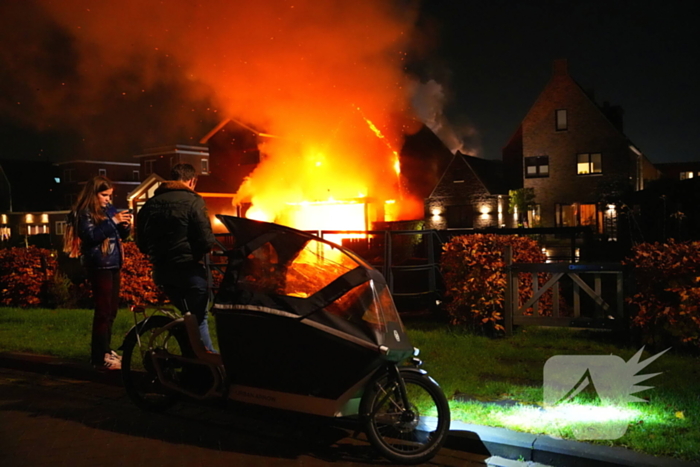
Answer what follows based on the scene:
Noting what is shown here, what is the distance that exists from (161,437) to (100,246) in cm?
240

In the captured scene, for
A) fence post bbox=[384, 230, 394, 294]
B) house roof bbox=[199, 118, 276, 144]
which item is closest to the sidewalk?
fence post bbox=[384, 230, 394, 294]

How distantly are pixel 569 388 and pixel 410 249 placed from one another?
14352 millimetres

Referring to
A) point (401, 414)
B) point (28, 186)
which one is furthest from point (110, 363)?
point (28, 186)

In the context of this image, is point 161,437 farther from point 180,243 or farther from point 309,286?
point 309,286

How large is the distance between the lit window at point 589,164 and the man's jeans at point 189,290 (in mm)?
36358

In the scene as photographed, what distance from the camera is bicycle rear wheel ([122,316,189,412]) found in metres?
5.46

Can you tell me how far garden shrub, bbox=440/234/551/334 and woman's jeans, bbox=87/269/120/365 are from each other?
4.53 metres

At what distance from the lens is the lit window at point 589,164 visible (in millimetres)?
38225

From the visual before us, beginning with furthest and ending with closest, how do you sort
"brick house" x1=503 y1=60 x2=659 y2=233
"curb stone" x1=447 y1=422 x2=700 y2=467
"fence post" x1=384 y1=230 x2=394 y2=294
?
1. "brick house" x1=503 y1=60 x2=659 y2=233
2. "fence post" x1=384 y1=230 x2=394 y2=294
3. "curb stone" x1=447 y1=422 x2=700 y2=467

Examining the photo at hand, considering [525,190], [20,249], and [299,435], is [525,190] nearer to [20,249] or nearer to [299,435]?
[20,249]

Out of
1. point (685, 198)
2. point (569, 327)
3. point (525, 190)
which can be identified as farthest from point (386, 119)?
point (569, 327)

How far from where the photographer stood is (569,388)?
19.1 ft

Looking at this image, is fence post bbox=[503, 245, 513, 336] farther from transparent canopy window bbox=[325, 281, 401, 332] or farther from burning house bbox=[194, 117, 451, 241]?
burning house bbox=[194, 117, 451, 241]

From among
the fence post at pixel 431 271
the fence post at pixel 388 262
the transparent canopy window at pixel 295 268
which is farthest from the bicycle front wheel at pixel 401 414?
the fence post at pixel 431 271
